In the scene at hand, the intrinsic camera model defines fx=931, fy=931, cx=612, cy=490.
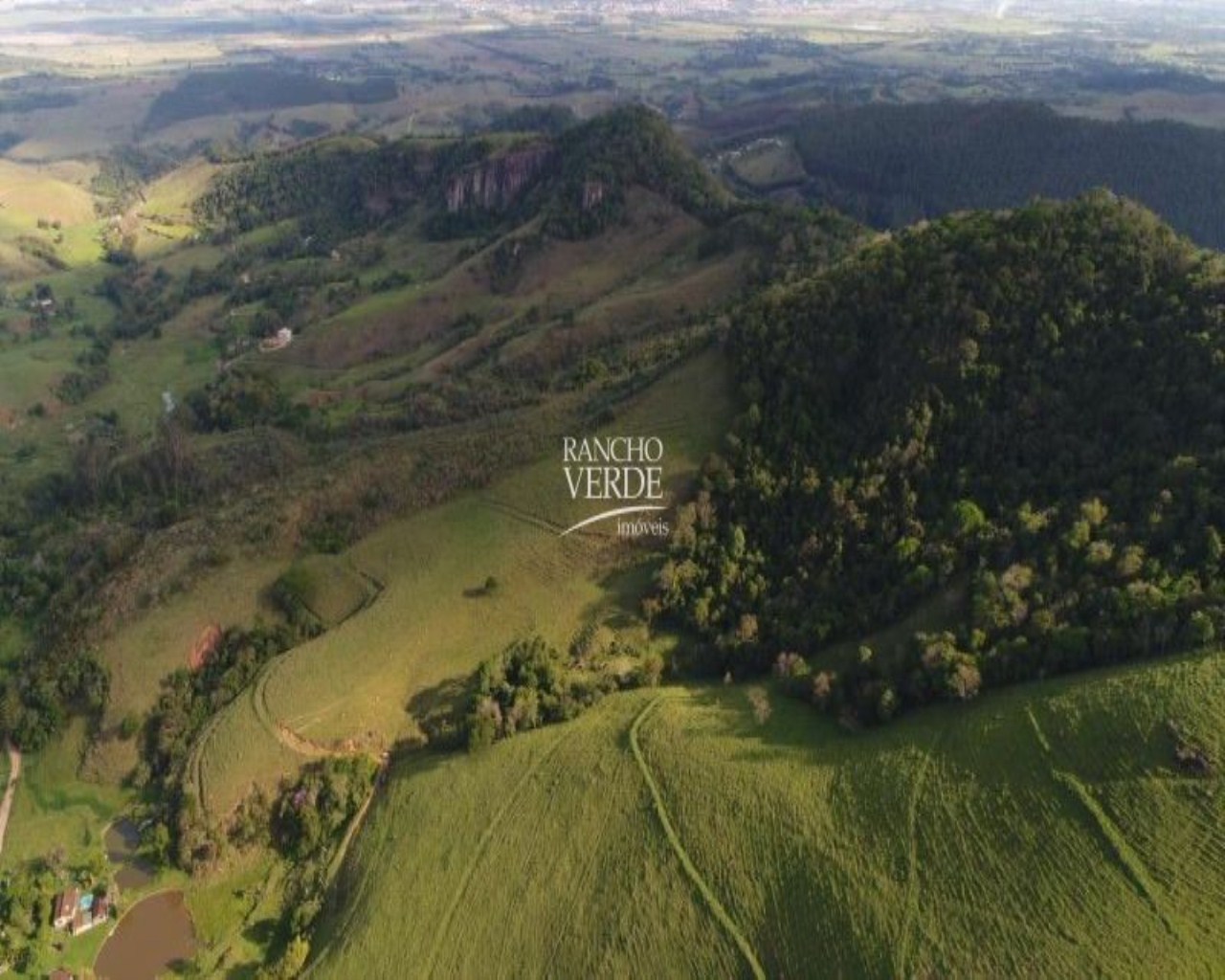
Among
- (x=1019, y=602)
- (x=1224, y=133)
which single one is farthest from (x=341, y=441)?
(x=1224, y=133)

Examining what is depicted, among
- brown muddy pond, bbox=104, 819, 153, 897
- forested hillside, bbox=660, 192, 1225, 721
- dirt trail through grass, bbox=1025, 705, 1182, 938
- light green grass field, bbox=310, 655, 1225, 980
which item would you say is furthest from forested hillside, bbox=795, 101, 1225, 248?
brown muddy pond, bbox=104, 819, 153, 897

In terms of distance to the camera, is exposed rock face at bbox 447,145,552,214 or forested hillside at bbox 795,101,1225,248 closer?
exposed rock face at bbox 447,145,552,214

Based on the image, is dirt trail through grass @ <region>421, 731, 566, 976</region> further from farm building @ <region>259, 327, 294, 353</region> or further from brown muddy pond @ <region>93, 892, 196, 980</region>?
farm building @ <region>259, 327, 294, 353</region>

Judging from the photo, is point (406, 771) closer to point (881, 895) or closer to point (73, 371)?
point (881, 895)

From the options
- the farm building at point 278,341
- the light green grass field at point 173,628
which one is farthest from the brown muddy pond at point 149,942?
the farm building at point 278,341

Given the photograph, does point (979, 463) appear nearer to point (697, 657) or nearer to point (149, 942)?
point (697, 657)

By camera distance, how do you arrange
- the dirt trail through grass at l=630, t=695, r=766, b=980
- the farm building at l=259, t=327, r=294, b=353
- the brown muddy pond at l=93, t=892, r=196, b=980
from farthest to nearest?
the farm building at l=259, t=327, r=294, b=353 → the brown muddy pond at l=93, t=892, r=196, b=980 → the dirt trail through grass at l=630, t=695, r=766, b=980

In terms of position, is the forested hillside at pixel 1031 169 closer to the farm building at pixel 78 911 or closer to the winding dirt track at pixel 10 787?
the winding dirt track at pixel 10 787

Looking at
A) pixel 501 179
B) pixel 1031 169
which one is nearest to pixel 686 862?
pixel 501 179
